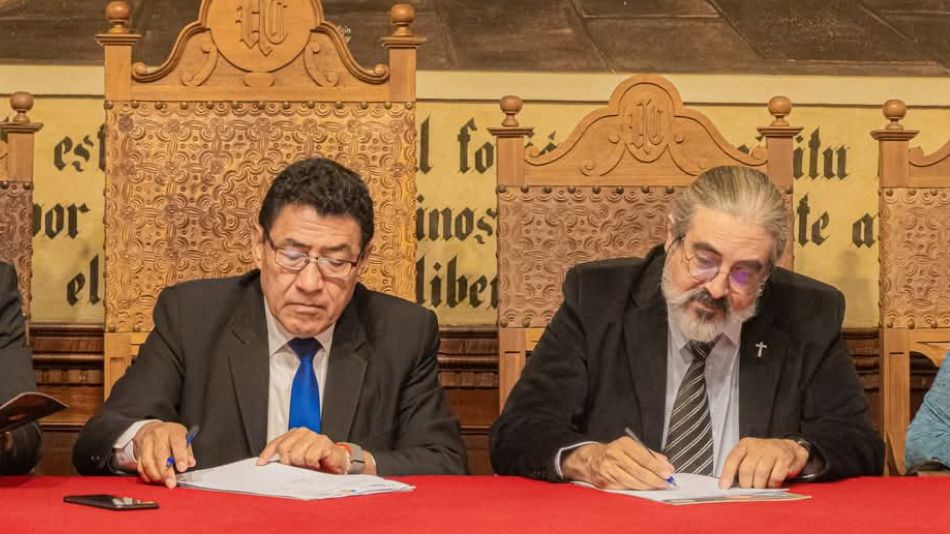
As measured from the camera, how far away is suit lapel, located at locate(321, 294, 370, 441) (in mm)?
3094

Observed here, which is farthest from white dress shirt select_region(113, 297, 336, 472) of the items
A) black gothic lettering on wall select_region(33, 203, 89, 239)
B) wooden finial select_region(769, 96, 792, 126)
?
black gothic lettering on wall select_region(33, 203, 89, 239)

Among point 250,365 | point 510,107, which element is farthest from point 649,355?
point 510,107

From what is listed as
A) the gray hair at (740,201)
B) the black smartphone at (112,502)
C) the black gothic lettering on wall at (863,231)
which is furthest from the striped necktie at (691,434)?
the black gothic lettering on wall at (863,231)

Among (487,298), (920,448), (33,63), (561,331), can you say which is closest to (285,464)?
(561,331)

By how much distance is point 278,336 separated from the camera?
315 cm

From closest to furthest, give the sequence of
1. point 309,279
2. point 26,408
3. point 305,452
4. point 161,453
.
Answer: point 26,408 < point 161,453 < point 305,452 < point 309,279

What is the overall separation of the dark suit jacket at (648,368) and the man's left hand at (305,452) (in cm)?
49

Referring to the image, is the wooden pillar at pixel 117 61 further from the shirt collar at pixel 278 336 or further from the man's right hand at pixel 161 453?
the man's right hand at pixel 161 453

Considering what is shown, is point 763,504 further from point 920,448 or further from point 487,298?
point 487,298

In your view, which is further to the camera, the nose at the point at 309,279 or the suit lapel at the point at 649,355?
the suit lapel at the point at 649,355

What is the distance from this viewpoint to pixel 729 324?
3.08m

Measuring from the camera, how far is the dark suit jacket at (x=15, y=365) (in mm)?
2841

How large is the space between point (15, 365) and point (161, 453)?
2.17ft

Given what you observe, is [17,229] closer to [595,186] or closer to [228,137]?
[228,137]
